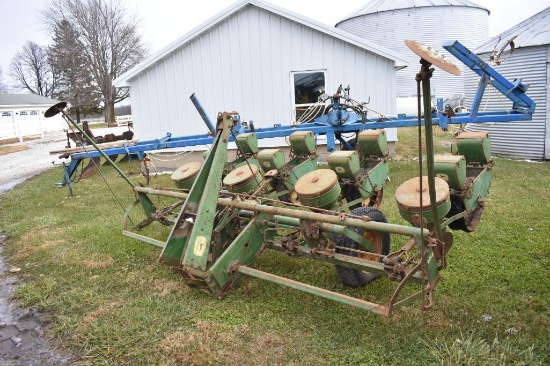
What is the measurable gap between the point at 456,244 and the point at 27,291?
477cm

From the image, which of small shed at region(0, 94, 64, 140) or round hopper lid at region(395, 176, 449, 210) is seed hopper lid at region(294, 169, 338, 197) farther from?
small shed at region(0, 94, 64, 140)

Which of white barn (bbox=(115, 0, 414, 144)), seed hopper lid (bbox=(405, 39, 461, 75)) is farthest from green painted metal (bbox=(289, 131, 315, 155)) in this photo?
white barn (bbox=(115, 0, 414, 144))

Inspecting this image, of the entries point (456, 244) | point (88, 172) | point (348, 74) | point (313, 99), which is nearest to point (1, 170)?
point (88, 172)

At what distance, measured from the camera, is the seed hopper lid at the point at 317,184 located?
4367 mm

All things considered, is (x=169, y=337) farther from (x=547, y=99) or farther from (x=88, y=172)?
(x=547, y=99)

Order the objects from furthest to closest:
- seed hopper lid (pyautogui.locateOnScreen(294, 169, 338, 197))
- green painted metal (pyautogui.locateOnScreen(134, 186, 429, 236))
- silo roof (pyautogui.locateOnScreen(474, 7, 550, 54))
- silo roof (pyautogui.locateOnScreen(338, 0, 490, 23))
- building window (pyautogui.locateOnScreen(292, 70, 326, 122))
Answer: silo roof (pyautogui.locateOnScreen(338, 0, 490, 23)) → building window (pyautogui.locateOnScreen(292, 70, 326, 122)) → silo roof (pyautogui.locateOnScreen(474, 7, 550, 54)) → seed hopper lid (pyautogui.locateOnScreen(294, 169, 338, 197)) → green painted metal (pyautogui.locateOnScreen(134, 186, 429, 236))

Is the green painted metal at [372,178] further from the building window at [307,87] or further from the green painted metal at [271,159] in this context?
the building window at [307,87]

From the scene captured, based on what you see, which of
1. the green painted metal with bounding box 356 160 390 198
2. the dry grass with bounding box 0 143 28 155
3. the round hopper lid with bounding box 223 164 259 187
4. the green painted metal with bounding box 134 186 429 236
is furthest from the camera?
the dry grass with bounding box 0 143 28 155

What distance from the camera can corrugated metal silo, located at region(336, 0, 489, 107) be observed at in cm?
2394

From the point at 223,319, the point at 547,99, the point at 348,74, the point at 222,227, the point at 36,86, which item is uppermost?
the point at 36,86

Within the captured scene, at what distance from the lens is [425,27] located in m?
24.3

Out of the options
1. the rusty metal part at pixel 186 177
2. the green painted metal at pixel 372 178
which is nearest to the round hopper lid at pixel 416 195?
the green painted metal at pixel 372 178

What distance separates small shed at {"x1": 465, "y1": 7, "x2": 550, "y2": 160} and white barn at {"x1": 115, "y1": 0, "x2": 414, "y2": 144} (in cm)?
271

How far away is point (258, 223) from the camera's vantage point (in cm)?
437
